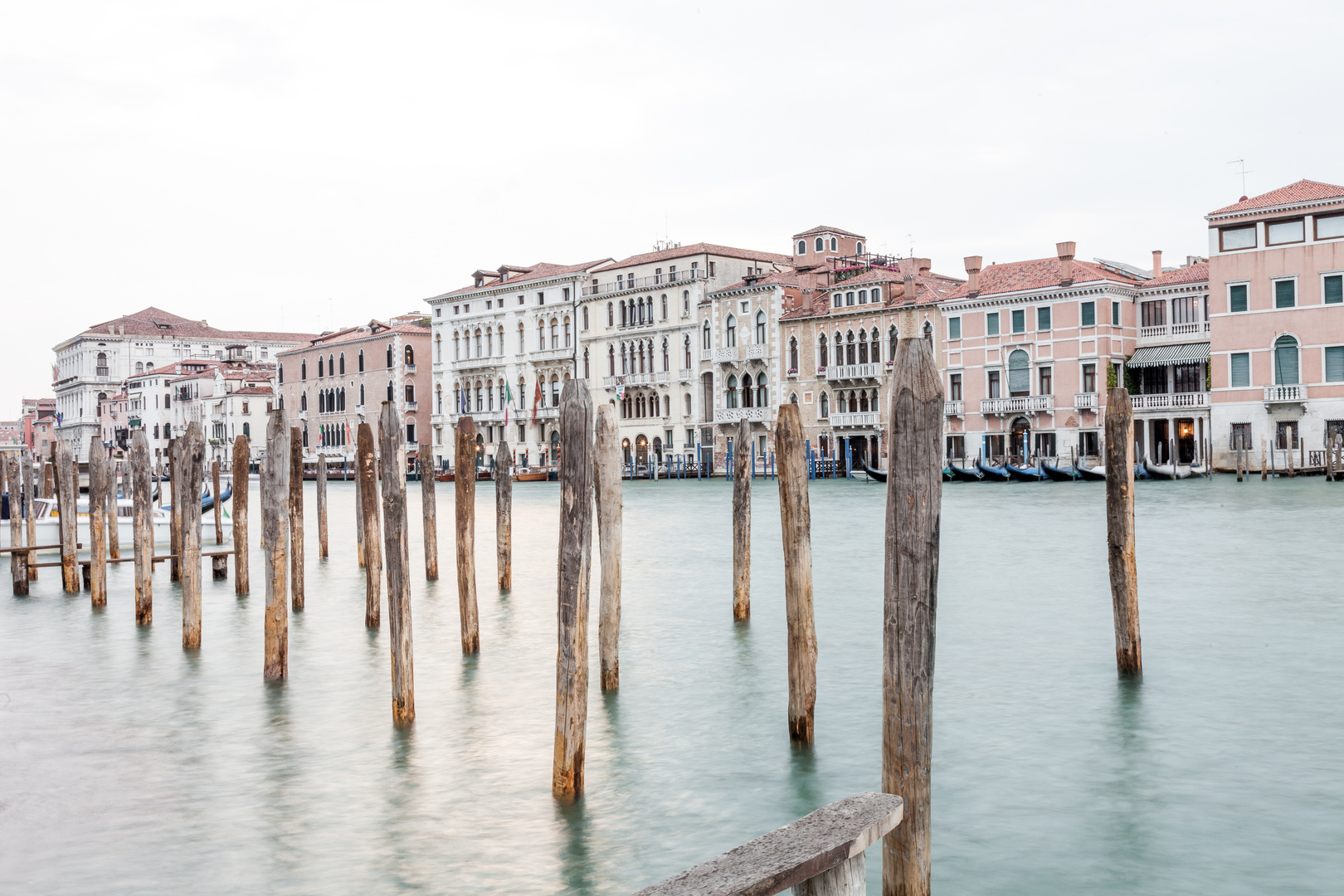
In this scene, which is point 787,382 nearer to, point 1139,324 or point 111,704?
point 1139,324

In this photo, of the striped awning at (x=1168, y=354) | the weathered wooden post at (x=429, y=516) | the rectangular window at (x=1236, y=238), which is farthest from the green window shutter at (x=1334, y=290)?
the weathered wooden post at (x=429, y=516)

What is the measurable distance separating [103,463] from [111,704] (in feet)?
14.9

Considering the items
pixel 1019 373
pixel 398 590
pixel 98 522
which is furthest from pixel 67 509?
pixel 1019 373

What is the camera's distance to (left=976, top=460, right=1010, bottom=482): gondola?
1394 inches

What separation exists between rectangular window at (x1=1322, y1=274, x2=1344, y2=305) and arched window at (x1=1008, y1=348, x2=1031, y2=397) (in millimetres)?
8589

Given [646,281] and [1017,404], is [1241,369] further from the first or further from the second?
[646,281]

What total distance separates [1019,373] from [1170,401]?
15.0ft

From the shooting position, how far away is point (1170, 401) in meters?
A: 34.9

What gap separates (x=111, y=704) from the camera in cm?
792

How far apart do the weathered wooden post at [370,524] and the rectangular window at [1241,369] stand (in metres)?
26.8

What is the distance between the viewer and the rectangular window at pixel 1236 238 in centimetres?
3192

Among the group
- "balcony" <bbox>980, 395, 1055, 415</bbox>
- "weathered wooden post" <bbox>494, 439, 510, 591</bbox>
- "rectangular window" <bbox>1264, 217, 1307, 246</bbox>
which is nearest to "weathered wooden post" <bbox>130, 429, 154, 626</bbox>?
"weathered wooden post" <bbox>494, 439, 510, 591</bbox>

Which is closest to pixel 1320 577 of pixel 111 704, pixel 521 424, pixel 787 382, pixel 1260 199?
pixel 111 704

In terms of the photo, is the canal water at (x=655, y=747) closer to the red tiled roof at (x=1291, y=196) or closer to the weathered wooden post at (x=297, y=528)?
the weathered wooden post at (x=297, y=528)
